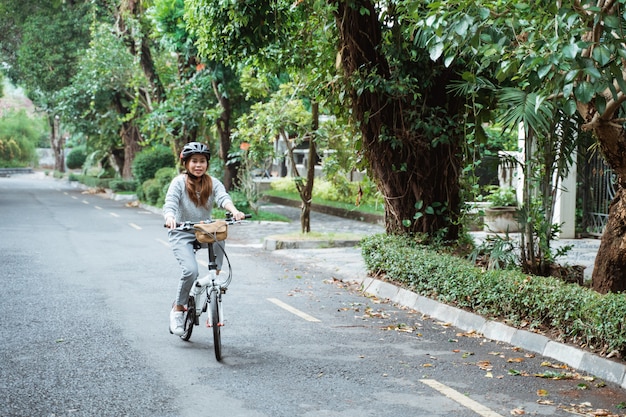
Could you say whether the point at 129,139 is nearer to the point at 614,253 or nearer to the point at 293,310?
the point at 293,310

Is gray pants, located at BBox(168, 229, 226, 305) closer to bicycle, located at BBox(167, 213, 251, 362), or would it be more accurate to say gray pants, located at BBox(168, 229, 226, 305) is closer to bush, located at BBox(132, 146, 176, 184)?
bicycle, located at BBox(167, 213, 251, 362)

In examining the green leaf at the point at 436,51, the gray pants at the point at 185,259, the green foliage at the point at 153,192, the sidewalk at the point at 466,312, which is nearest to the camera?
the green leaf at the point at 436,51

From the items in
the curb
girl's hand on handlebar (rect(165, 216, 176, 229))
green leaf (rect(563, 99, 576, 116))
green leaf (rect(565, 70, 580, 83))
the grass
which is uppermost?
green leaf (rect(565, 70, 580, 83))

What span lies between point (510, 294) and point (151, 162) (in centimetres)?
2687

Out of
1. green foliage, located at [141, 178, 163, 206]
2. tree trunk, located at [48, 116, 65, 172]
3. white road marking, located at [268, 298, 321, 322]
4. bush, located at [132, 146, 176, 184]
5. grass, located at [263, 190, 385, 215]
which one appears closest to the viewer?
white road marking, located at [268, 298, 321, 322]

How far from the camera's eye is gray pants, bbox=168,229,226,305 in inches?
315

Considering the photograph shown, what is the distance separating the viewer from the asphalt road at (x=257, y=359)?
20.2 feet

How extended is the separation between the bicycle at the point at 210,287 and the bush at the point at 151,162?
25943 millimetres

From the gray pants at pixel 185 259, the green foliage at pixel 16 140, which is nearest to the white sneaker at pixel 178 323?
the gray pants at pixel 185 259

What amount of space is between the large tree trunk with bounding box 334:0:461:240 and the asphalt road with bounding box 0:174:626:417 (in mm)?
1472

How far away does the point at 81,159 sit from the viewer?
66.2 meters

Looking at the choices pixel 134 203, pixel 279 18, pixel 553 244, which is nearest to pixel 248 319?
pixel 279 18

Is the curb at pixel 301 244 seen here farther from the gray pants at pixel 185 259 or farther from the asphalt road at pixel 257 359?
the gray pants at pixel 185 259

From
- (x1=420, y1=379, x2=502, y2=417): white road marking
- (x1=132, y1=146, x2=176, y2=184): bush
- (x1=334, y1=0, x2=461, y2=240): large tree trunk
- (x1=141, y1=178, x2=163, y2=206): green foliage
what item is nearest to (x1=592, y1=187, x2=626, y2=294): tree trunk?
(x1=334, y1=0, x2=461, y2=240): large tree trunk
